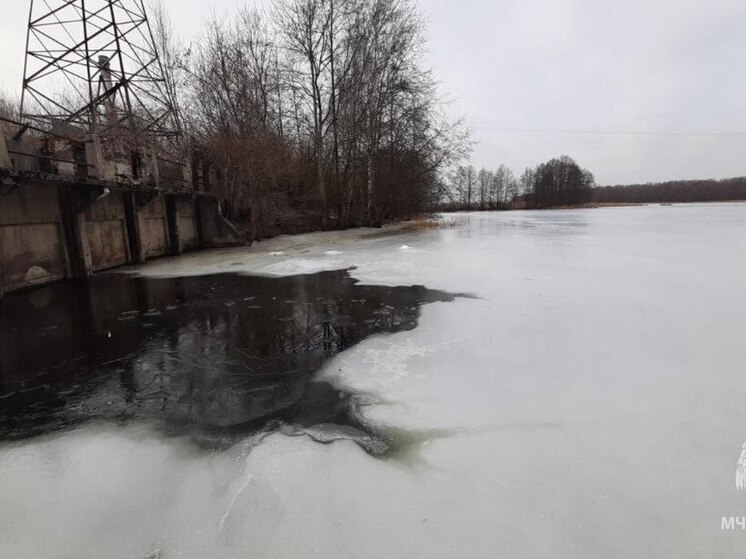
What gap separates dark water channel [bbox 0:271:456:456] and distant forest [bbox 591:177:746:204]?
390 feet

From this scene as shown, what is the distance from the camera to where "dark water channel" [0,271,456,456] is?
3275mm

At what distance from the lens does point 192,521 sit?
2.18 m

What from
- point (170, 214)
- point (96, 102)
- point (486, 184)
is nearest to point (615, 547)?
point (170, 214)

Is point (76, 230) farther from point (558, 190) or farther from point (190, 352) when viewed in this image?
point (558, 190)

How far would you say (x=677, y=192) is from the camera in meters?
118

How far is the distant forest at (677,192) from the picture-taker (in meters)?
106

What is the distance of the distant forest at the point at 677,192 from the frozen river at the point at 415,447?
119m

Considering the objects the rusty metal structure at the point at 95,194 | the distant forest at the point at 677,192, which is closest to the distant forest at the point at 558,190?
the distant forest at the point at 677,192

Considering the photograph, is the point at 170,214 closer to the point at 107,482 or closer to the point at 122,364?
the point at 122,364

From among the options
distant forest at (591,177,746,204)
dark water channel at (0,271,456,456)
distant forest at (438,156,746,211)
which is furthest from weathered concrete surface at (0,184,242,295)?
distant forest at (591,177,746,204)

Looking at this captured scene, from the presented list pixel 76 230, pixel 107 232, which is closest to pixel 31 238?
pixel 76 230

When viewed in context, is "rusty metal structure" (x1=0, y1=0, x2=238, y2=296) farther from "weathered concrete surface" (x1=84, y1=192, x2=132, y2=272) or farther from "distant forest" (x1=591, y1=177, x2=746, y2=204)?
"distant forest" (x1=591, y1=177, x2=746, y2=204)

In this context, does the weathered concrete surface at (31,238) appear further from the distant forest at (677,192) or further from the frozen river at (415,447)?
the distant forest at (677,192)

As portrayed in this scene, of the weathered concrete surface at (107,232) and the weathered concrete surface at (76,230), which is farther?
the weathered concrete surface at (107,232)
